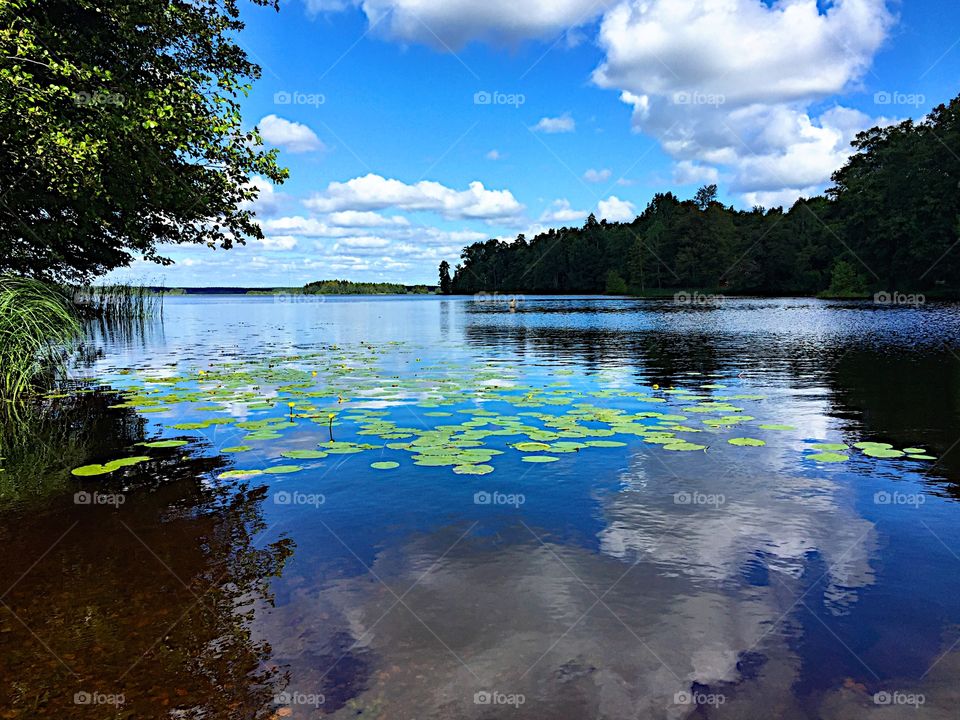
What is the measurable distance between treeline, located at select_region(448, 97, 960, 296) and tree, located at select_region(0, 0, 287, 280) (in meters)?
85.3

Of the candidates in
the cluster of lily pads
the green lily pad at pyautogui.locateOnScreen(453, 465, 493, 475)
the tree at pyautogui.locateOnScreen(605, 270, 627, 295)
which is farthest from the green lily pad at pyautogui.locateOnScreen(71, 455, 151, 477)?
the tree at pyautogui.locateOnScreen(605, 270, 627, 295)

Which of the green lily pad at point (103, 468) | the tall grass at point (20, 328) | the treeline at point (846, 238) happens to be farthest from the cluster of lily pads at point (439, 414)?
the treeline at point (846, 238)

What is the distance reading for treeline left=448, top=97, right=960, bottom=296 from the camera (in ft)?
256

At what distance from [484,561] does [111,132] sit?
12.2 m

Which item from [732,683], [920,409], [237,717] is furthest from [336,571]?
[920,409]

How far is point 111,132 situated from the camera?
1295 cm

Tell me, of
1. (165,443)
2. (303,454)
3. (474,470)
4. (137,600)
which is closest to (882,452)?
(474,470)

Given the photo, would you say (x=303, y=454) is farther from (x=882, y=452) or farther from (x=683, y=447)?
(x=882, y=452)

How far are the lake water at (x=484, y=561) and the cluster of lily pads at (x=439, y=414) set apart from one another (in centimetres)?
12

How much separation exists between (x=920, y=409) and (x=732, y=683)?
1278 cm

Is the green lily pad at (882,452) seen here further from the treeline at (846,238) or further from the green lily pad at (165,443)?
the treeline at (846,238)

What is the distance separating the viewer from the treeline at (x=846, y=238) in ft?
256

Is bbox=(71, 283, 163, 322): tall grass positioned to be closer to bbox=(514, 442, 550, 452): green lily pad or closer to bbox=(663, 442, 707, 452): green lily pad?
bbox=(514, 442, 550, 452): green lily pad

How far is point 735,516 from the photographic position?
744cm
